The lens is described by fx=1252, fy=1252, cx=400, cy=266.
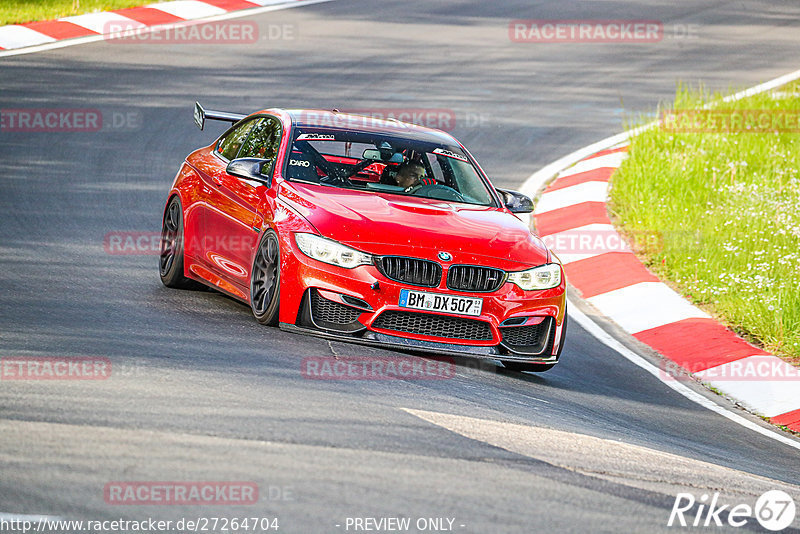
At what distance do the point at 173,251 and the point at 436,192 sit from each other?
7.00 feet

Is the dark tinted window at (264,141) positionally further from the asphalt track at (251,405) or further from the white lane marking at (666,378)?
the white lane marking at (666,378)

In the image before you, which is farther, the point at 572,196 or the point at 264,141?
the point at 572,196

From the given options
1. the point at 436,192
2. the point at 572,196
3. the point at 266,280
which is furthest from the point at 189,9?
the point at 266,280

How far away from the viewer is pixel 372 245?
796 centimetres

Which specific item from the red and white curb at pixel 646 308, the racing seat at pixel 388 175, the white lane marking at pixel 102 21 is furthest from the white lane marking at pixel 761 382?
the white lane marking at pixel 102 21

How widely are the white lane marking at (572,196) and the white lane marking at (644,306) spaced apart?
2687mm

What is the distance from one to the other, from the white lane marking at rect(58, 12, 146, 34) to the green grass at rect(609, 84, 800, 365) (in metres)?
8.83

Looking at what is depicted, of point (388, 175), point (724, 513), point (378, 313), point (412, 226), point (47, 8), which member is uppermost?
point (47, 8)

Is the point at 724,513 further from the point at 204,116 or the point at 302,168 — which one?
the point at 204,116

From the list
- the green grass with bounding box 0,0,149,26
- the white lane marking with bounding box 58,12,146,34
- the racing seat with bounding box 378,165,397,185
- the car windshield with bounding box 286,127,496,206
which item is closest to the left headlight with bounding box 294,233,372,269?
the car windshield with bounding box 286,127,496,206

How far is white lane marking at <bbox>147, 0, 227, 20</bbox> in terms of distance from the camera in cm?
2084

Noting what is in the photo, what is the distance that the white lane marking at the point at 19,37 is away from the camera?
18.2 meters

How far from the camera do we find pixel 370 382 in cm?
717

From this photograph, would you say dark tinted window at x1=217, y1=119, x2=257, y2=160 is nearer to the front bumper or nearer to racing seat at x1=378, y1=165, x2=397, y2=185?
racing seat at x1=378, y1=165, x2=397, y2=185
